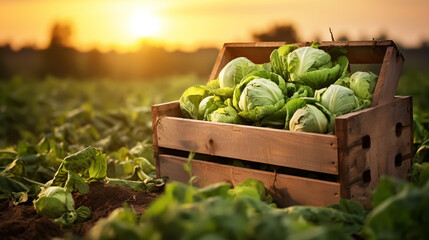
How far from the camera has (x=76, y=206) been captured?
397 centimetres

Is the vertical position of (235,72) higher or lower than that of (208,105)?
higher

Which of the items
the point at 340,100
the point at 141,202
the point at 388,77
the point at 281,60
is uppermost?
the point at 281,60

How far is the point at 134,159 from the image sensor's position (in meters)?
5.09

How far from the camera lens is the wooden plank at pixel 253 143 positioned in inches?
136

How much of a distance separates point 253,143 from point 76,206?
1453mm

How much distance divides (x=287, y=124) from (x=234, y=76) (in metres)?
0.82

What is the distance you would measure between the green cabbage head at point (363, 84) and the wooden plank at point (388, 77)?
0.09m

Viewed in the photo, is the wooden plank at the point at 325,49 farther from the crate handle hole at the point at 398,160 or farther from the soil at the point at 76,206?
the soil at the point at 76,206

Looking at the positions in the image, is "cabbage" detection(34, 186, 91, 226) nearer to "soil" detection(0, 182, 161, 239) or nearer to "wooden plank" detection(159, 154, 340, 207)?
"soil" detection(0, 182, 161, 239)

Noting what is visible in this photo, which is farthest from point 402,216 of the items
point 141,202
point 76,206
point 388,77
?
point 76,206

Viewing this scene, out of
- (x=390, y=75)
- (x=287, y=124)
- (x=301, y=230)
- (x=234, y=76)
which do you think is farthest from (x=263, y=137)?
(x=301, y=230)

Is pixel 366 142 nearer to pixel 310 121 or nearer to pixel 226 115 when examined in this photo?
pixel 310 121

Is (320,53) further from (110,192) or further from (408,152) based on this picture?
(110,192)

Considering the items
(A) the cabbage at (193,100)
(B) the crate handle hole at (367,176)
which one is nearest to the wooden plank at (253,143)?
(A) the cabbage at (193,100)
